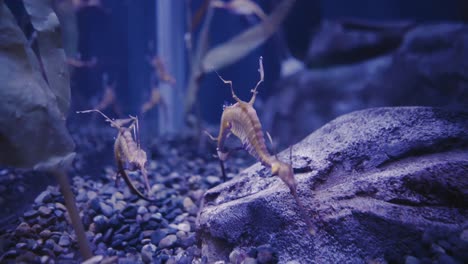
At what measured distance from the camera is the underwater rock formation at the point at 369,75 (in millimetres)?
5953

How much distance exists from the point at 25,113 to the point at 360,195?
101 inches

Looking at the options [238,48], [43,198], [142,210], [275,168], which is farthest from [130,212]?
[238,48]

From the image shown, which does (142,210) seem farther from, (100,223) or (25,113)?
(25,113)

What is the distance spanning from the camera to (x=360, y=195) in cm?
248

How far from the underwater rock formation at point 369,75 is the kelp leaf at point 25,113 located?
5500mm

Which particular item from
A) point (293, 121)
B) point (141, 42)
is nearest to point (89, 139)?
point (141, 42)

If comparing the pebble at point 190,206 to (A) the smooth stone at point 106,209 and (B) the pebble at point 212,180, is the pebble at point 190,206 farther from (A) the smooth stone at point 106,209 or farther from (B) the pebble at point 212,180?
(A) the smooth stone at point 106,209

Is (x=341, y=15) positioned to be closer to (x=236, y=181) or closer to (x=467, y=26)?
(x=467, y=26)

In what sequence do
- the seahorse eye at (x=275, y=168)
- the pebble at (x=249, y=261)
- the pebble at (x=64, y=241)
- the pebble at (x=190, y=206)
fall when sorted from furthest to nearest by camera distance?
the pebble at (x=190, y=206) → the pebble at (x=64, y=241) → the pebble at (x=249, y=261) → the seahorse eye at (x=275, y=168)

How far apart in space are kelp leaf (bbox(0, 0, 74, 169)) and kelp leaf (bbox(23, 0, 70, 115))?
0.65 ft

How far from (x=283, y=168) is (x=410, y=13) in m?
11.9

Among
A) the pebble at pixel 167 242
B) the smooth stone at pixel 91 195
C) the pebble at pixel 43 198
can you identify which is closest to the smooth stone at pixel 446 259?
the pebble at pixel 167 242

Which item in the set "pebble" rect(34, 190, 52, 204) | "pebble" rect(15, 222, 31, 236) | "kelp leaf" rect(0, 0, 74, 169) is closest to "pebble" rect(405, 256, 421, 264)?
"kelp leaf" rect(0, 0, 74, 169)

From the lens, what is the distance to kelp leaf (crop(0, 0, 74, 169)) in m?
2.24
